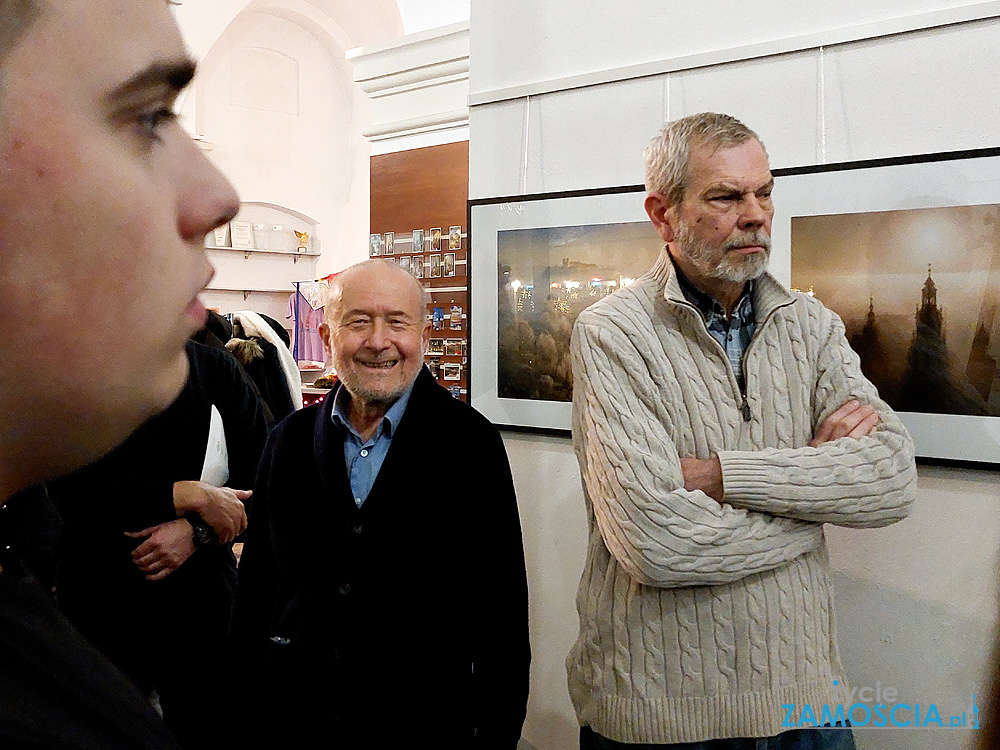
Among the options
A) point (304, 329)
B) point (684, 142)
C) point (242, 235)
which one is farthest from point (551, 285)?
point (242, 235)

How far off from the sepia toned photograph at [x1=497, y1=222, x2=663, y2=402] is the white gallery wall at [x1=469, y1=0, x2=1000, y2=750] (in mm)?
190

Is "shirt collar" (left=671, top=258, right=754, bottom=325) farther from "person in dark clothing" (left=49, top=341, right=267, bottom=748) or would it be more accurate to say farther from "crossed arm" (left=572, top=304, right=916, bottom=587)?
"person in dark clothing" (left=49, top=341, right=267, bottom=748)

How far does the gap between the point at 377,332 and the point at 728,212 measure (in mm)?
992

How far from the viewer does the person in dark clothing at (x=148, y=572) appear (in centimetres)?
211

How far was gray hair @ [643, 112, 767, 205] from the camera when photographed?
→ 174 cm

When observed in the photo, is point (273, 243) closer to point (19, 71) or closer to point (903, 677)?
point (903, 677)

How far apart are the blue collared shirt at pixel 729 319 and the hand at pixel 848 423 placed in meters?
0.24

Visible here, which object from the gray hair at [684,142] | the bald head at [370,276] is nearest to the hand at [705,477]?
the gray hair at [684,142]

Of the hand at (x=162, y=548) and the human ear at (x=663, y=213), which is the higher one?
the human ear at (x=663, y=213)

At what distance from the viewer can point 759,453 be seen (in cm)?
159

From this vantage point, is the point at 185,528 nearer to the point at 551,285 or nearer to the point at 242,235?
the point at 551,285

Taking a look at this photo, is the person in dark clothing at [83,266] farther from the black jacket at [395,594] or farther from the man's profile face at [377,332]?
the man's profile face at [377,332]

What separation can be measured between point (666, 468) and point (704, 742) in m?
0.61

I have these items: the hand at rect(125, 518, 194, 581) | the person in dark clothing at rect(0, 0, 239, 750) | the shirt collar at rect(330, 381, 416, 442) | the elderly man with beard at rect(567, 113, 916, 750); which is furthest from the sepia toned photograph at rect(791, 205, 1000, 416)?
the person in dark clothing at rect(0, 0, 239, 750)
